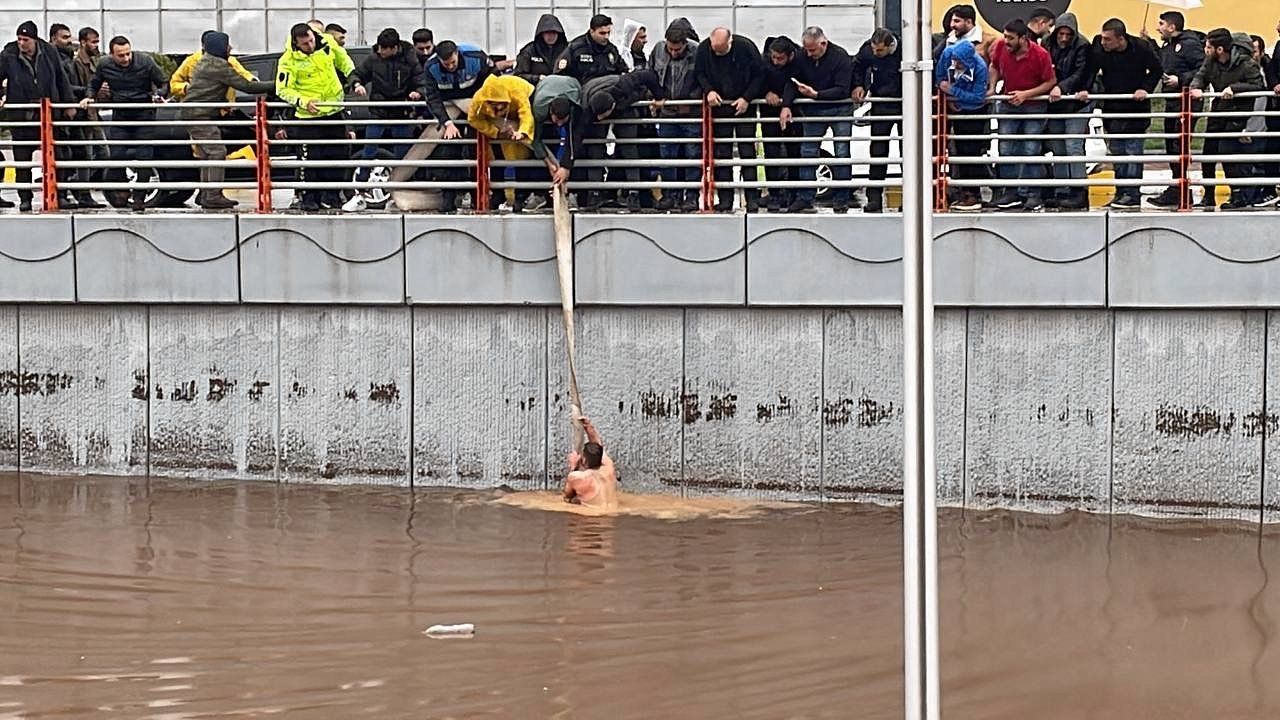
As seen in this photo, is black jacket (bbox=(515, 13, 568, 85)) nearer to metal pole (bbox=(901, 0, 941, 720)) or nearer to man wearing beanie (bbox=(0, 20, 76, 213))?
man wearing beanie (bbox=(0, 20, 76, 213))

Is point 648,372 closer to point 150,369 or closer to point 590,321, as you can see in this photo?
point 590,321

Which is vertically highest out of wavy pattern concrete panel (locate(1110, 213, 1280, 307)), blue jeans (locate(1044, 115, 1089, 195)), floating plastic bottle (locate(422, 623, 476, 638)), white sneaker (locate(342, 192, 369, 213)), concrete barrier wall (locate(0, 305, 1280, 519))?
blue jeans (locate(1044, 115, 1089, 195))

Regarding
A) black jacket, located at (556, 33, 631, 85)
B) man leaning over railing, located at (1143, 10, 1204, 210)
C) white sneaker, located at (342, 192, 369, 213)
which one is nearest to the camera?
man leaning over railing, located at (1143, 10, 1204, 210)

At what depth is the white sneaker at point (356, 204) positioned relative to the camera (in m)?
14.1

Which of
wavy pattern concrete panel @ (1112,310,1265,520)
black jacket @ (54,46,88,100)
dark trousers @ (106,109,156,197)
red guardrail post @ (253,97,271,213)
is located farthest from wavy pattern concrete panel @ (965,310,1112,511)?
black jacket @ (54,46,88,100)

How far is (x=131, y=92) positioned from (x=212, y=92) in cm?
71

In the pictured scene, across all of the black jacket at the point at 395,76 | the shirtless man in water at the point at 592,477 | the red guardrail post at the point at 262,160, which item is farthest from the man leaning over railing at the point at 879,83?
the red guardrail post at the point at 262,160

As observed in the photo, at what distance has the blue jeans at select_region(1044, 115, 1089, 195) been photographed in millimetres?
12641

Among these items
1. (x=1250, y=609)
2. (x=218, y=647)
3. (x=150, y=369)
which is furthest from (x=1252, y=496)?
(x=150, y=369)

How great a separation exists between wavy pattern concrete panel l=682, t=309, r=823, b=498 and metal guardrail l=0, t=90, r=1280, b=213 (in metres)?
0.84

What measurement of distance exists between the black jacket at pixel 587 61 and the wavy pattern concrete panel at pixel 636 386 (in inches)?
67.3

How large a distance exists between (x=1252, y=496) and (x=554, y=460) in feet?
14.2

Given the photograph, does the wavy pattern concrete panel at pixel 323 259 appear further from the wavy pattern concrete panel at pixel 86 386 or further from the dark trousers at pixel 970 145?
the dark trousers at pixel 970 145

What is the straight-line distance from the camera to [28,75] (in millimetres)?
14180
